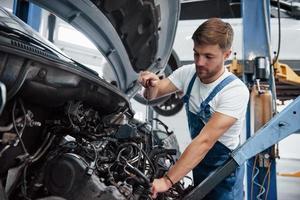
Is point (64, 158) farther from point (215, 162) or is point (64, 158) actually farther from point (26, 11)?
point (26, 11)

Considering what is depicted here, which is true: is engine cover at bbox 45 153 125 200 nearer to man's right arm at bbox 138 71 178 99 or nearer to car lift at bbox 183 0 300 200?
man's right arm at bbox 138 71 178 99

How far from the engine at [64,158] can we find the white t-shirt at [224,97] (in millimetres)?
427

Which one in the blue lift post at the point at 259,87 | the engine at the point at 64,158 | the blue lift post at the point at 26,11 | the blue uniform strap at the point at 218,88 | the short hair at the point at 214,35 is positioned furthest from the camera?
the blue lift post at the point at 26,11

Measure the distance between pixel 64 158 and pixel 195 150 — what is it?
56 centimetres

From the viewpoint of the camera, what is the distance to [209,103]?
1.55 m

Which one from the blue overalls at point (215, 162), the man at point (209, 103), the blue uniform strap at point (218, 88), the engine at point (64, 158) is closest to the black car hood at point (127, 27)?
the man at point (209, 103)

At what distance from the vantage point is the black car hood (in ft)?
5.71

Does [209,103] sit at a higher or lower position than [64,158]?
higher

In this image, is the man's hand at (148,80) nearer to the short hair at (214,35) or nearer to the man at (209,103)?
the man at (209,103)

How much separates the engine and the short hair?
548 mm

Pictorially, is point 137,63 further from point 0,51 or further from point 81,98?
point 0,51

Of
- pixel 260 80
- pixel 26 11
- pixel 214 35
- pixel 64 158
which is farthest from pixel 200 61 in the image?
pixel 26 11

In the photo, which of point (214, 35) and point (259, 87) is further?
point (259, 87)

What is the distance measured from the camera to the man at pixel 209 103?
4.41 ft
